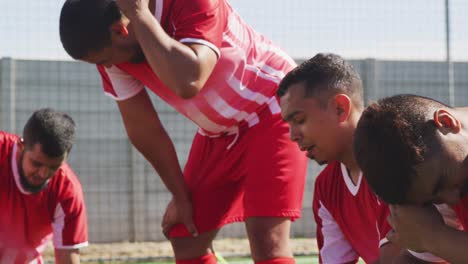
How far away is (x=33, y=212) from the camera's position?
623cm

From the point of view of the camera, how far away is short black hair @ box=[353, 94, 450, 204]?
295 cm

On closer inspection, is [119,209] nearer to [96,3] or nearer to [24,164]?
[24,164]

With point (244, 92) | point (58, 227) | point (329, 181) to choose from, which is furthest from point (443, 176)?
point (58, 227)

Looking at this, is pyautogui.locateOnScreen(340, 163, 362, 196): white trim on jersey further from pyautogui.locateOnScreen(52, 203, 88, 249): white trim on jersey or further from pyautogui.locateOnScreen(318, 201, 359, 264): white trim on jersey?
pyautogui.locateOnScreen(52, 203, 88, 249): white trim on jersey

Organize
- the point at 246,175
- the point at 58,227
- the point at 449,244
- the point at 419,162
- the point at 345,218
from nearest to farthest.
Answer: the point at 419,162 < the point at 449,244 < the point at 345,218 < the point at 246,175 < the point at 58,227

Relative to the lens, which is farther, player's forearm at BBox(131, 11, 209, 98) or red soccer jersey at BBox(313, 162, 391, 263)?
red soccer jersey at BBox(313, 162, 391, 263)

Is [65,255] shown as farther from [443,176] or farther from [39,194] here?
[443,176]

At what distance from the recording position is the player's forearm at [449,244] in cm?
305

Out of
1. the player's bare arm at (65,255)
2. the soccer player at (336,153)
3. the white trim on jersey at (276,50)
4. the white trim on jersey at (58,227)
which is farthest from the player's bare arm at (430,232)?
the player's bare arm at (65,255)

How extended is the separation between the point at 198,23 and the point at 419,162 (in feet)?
4.27

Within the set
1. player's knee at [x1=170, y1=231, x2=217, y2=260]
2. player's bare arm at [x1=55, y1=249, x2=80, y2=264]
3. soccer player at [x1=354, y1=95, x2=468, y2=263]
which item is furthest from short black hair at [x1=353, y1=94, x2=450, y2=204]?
player's bare arm at [x1=55, y1=249, x2=80, y2=264]

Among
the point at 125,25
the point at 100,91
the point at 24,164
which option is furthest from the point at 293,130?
the point at 100,91

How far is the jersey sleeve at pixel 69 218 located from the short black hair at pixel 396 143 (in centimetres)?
328

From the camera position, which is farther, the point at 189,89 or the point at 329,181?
the point at 329,181
